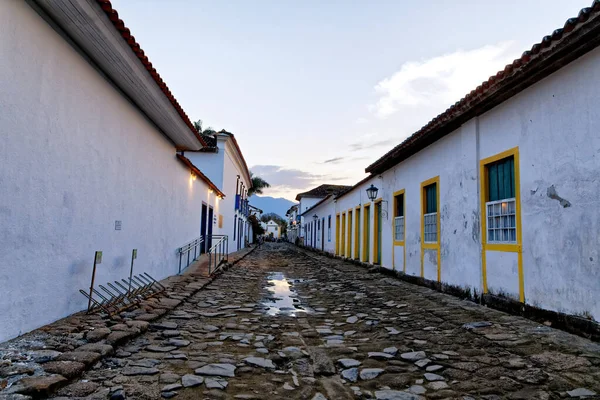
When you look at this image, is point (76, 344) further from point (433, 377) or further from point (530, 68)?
point (530, 68)

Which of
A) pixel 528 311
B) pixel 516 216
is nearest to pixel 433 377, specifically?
pixel 528 311

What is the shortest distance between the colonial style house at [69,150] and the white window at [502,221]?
5695 millimetres

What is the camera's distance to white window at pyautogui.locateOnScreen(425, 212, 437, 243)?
8883 millimetres

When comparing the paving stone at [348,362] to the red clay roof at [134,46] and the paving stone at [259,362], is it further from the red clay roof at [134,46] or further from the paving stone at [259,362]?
the red clay roof at [134,46]

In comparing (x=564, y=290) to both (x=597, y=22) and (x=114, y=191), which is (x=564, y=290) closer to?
(x=597, y=22)

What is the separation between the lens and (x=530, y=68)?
495 centimetres

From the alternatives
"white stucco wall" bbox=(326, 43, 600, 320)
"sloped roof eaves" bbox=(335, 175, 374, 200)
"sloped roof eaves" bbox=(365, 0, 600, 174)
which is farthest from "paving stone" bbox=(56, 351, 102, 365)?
"sloped roof eaves" bbox=(335, 175, 374, 200)

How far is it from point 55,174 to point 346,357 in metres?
3.79

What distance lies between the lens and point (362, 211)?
16.2 meters

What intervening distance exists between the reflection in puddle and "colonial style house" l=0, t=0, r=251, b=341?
8.66 feet

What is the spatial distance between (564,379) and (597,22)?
342cm

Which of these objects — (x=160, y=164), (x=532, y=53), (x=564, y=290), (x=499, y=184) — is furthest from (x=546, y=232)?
(x=160, y=164)

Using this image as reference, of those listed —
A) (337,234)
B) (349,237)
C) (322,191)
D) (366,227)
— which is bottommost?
(349,237)

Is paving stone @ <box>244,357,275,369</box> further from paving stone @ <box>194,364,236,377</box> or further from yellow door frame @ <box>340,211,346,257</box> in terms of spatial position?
yellow door frame @ <box>340,211,346,257</box>
